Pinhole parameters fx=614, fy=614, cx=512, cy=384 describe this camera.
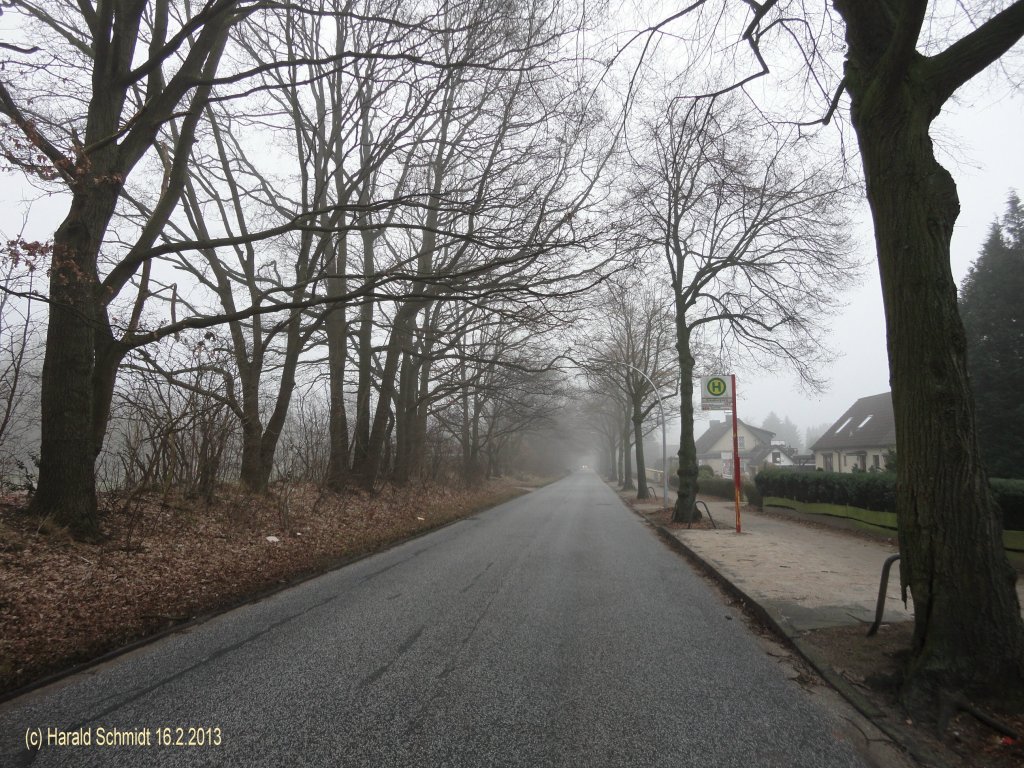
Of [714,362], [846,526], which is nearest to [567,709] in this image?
[846,526]

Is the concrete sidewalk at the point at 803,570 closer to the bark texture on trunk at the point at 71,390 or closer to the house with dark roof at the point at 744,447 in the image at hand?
the bark texture on trunk at the point at 71,390

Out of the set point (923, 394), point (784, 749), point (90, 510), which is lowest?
point (784, 749)

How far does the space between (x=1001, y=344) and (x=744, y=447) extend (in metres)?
62.3

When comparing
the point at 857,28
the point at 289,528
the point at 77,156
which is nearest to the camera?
the point at 857,28

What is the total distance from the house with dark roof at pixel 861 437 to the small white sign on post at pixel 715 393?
23372 millimetres

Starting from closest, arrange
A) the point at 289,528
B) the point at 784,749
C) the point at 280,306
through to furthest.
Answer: the point at 784,749 < the point at 280,306 < the point at 289,528

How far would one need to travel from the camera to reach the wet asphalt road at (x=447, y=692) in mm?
3301

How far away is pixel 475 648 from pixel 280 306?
5.95 metres

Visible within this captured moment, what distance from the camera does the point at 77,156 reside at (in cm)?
689

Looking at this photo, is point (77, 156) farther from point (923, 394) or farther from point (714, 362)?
point (714, 362)

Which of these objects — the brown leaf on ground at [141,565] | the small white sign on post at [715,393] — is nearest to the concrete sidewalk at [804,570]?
the small white sign on post at [715,393]

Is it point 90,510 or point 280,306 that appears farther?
point 280,306

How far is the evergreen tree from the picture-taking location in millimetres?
19719

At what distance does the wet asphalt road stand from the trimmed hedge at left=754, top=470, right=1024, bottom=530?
460cm
